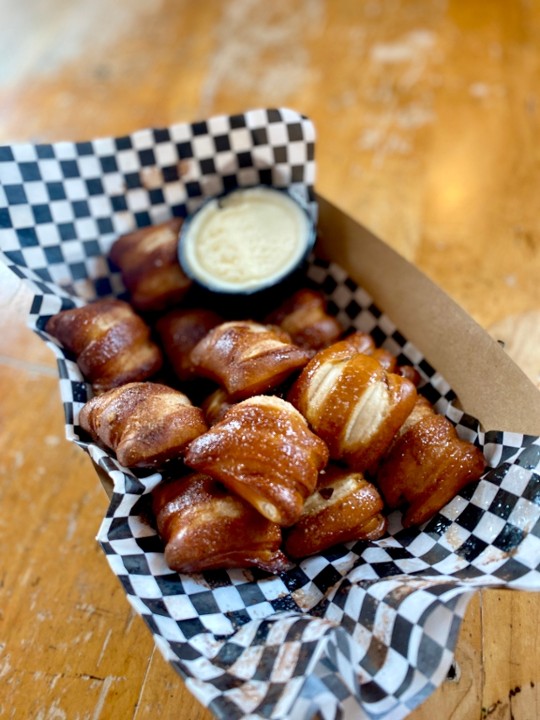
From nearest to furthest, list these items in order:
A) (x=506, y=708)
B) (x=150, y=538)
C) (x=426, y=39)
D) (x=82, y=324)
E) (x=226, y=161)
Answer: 1. (x=506, y=708)
2. (x=150, y=538)
3. (x=82, y=324)
4. (x=226, y=161)
5. (x=426, y=39)

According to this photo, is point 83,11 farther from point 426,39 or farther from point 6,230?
point 6,230

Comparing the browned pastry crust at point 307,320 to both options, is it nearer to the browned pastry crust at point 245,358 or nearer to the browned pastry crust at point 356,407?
the browned pastry crust at point 245,358

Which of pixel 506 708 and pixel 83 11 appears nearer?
pixel 506 708

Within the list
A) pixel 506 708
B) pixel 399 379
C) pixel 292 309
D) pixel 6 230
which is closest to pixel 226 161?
pixel 292 309

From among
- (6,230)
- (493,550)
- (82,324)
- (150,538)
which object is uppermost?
(6,230)

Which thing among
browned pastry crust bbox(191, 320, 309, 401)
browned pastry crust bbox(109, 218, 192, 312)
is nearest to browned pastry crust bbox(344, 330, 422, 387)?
browned pastry crust bbox(191, 320, 309, 401)

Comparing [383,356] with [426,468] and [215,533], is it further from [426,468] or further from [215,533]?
[215,533]
